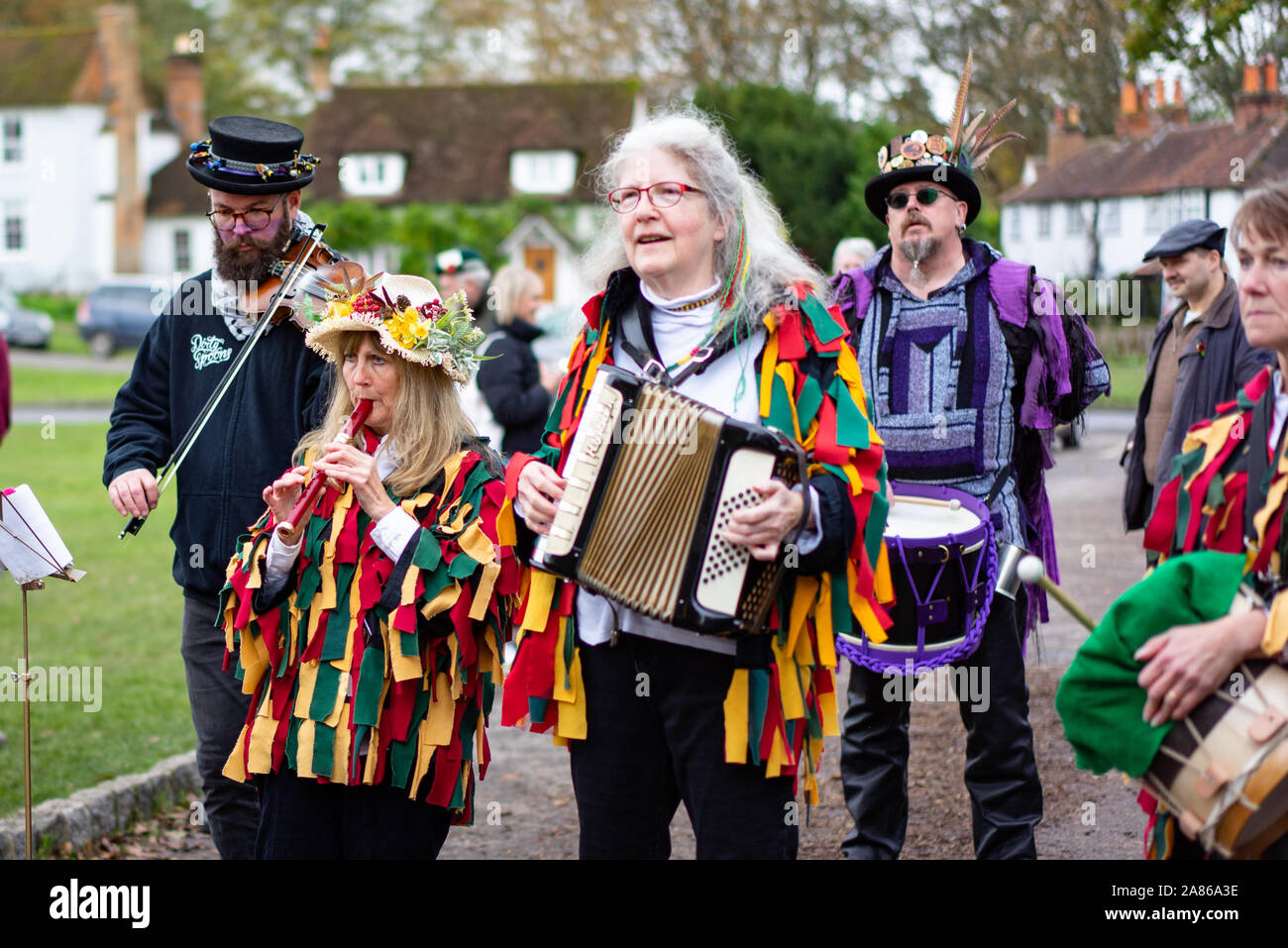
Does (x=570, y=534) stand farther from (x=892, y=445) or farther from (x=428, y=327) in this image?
(x=892, y=445)

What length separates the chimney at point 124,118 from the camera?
45375 mm

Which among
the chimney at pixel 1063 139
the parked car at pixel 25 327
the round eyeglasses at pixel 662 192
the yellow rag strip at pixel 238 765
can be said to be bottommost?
the parked car at pixel 25 327

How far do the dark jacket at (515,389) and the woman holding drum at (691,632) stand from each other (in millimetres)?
3906

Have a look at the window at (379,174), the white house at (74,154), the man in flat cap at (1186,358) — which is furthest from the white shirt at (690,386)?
the white house at (74,154)

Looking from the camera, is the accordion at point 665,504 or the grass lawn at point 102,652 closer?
the accordion at point 665,504

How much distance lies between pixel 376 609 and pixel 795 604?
1078mm

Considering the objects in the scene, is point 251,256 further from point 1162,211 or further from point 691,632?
point 1162,211

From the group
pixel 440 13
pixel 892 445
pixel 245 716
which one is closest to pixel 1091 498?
pixel 892 445

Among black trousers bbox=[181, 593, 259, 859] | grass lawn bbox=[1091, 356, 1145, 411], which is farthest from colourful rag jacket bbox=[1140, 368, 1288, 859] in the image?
grass lawn bbox=[1091, 356, 1145, 411]

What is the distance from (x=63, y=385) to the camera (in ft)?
84.7

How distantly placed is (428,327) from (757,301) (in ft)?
3.13

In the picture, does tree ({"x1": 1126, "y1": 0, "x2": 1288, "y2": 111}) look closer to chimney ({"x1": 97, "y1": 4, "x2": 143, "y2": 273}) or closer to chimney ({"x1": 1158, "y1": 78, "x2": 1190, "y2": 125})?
chimney ({"x1": 1158, "y1": 78, "x2": 1190, "y2": 125})

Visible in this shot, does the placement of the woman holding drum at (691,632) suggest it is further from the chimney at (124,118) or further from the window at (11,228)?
the window at (11,228)
